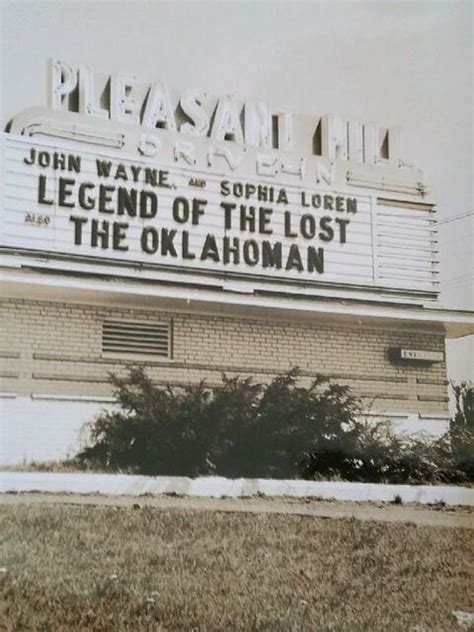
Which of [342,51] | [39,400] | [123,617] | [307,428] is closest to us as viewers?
[123,617]

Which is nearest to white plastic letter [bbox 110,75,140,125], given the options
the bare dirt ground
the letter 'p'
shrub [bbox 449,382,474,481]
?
the letter 'p'

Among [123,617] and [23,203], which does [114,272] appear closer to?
[23,203]

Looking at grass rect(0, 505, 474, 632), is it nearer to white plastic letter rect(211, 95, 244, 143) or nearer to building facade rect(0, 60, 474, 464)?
building facade rect(0, 60, 474, 464)

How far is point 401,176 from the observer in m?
8.91

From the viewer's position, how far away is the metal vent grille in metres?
7.64

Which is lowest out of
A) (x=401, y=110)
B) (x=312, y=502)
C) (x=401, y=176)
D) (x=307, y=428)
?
(x=312, y=502)

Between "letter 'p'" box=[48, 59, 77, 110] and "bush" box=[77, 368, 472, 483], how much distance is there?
7.50ft

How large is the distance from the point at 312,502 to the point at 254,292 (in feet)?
5.89

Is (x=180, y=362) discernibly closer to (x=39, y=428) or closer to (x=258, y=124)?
(x=39, y=428)

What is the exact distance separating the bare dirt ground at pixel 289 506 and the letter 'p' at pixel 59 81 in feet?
10.3

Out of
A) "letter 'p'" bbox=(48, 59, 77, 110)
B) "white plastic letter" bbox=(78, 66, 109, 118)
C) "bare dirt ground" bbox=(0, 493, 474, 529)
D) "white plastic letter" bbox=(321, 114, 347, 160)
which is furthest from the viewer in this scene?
"white plastic letter" bbox=(321, 114, 347, 160)

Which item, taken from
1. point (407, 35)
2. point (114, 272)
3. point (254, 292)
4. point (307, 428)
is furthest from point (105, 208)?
point (407, 35)

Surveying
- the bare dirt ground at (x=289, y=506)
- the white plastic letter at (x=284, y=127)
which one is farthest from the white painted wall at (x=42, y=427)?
the white plastic letter at (x=284, y=127)

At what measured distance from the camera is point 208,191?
817cm
